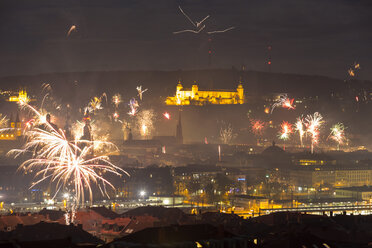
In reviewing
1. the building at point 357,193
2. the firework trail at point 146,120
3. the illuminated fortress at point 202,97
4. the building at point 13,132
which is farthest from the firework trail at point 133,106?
the building at point 357,193

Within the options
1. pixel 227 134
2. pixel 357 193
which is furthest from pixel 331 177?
pixel 227 134

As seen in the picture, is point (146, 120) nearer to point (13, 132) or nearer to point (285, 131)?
point (13, 132)

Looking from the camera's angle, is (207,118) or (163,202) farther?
(207,118)

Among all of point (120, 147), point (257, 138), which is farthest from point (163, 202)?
point (257, 138)

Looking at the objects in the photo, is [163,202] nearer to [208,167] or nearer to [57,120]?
[208,167]

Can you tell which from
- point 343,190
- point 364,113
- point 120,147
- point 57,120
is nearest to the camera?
point 343,190

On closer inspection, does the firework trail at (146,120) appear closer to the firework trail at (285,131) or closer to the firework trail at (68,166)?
the firework trail at (285,131)
